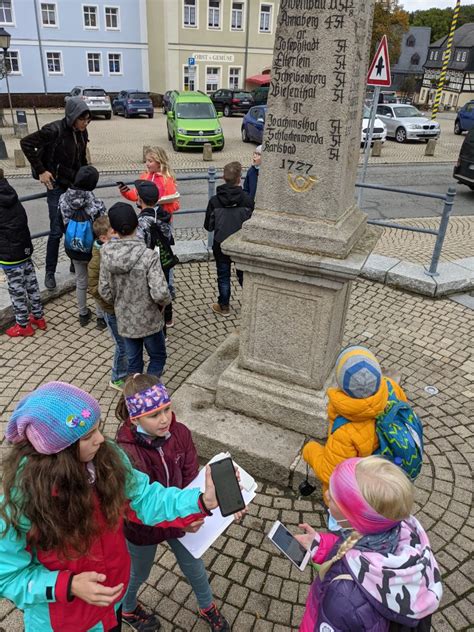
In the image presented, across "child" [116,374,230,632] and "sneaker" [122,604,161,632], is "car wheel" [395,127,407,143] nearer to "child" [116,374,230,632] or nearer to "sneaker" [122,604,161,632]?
"child" [116,374,230,632]

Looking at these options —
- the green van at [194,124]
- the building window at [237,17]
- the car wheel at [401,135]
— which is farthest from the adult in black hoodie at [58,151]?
the building window at [237,17]

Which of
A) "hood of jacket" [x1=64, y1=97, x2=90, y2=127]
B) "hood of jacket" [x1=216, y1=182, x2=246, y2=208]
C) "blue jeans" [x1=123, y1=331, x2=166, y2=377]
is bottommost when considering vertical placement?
"blue jeans" [x1=123, y1=331, x2=166, y2=377]

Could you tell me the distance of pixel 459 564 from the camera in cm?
304

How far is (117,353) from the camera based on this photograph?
14.6 feet

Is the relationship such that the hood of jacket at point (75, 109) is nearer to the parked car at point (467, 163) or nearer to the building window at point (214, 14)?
the parked car at point (467, 163)

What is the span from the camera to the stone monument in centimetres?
305

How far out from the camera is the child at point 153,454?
7.26ft

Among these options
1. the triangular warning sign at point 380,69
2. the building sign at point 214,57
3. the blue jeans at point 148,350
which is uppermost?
the building sign at point 214,57

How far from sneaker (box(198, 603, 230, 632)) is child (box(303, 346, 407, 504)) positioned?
0.91 m

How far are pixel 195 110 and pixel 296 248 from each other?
17337mm

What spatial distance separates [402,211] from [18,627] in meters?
11.4

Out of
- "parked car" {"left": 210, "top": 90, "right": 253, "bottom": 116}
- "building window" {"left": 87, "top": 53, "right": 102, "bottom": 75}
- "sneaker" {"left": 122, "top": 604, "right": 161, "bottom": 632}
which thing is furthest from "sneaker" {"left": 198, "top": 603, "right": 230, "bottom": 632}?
"building window" {"left": 87, "top": 53, "right": 102, "bottom": 75}

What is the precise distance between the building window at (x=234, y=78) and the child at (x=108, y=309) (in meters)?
39.7

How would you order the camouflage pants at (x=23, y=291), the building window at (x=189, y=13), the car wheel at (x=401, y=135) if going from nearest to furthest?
the camouflage pants at (x=23, y=291) < the car wheel at (x=401, y=135) < the building window at (x=189, y=13)
